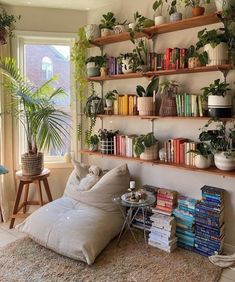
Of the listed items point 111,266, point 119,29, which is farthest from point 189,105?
point 111,266

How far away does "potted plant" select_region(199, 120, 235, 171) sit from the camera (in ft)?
7.88

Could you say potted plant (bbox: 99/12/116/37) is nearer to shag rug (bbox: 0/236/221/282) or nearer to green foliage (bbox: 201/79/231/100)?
green foliage (bbox: 201/79/231/100)

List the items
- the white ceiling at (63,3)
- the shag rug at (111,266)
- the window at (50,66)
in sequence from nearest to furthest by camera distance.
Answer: the shag rug at (111,266) → the white ceiling at (63,3) → the window at (50,66)

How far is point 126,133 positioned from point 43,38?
1533 millimetres

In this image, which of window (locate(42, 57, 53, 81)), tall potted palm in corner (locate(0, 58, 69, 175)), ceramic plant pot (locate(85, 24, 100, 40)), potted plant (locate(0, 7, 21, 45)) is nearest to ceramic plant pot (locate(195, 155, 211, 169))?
tall potted palm in corner (locate(0, 58, 69, 175))

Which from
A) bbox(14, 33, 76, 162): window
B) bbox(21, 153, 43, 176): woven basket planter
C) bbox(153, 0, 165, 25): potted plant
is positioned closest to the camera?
bbox(153, 0, 165, 25): potted plant

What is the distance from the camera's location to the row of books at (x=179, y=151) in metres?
2.65

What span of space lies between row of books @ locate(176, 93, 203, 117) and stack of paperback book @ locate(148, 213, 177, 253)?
0.97 metres

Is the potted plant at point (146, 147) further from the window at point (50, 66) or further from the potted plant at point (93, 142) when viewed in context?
the window at point (50, 66)

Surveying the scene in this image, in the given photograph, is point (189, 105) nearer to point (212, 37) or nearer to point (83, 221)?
point (212, 37)

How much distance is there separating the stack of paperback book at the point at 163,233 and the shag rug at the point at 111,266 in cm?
6

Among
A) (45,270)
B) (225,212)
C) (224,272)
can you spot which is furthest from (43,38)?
(224,272)

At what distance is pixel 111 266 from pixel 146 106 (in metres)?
1.49

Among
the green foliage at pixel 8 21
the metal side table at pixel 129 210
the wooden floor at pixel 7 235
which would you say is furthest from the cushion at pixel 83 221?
the green foliage at pixel 8 21
